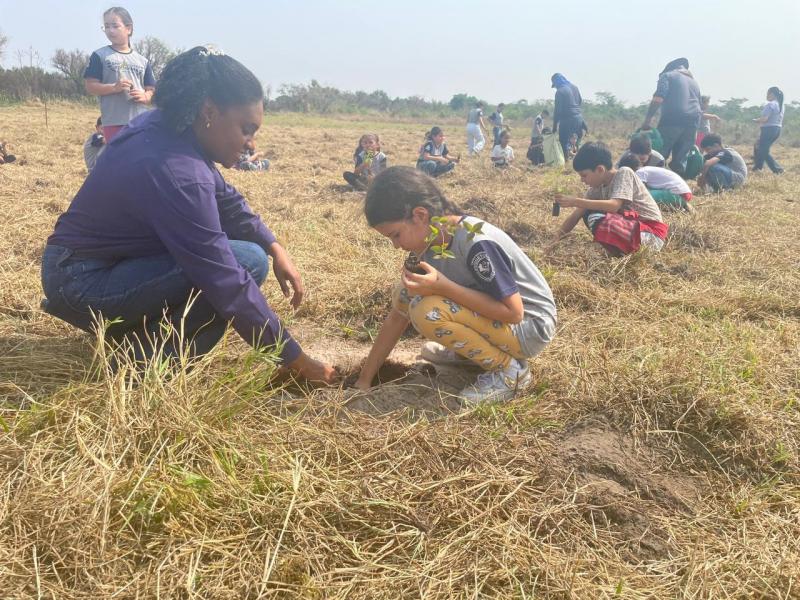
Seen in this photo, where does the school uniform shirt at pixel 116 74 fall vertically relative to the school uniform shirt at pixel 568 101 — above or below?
below

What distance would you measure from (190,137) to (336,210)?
12.9 feet

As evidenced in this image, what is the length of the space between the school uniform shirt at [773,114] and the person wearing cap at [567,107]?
129 inches

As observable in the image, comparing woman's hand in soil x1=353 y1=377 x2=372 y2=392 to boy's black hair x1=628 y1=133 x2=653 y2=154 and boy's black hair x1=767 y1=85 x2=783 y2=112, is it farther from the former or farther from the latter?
boy's black hair x1=767 y1=85 x2=783 y2=112

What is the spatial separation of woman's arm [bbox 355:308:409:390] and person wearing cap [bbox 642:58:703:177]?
18.0 feet

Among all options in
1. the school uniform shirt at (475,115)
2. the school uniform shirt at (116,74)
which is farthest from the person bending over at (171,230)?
the school uniform shirt at (475,115)

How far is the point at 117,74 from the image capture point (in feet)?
13.4

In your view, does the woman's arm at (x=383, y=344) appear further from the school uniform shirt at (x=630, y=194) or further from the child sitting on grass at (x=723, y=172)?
the child sitting on grass at (x=723, y=172)

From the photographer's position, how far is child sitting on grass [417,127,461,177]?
30.3 ft

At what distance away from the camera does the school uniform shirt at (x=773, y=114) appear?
9.94 meters

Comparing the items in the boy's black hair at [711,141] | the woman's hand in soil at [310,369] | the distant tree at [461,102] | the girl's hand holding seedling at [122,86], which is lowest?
the woman's hand in soil at [310,369]

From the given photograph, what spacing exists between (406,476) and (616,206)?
311 centimetres

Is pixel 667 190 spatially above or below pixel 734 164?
below

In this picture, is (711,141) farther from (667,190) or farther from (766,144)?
(667,190)

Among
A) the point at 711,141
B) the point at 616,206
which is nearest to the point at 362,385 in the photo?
the point at 616,206
